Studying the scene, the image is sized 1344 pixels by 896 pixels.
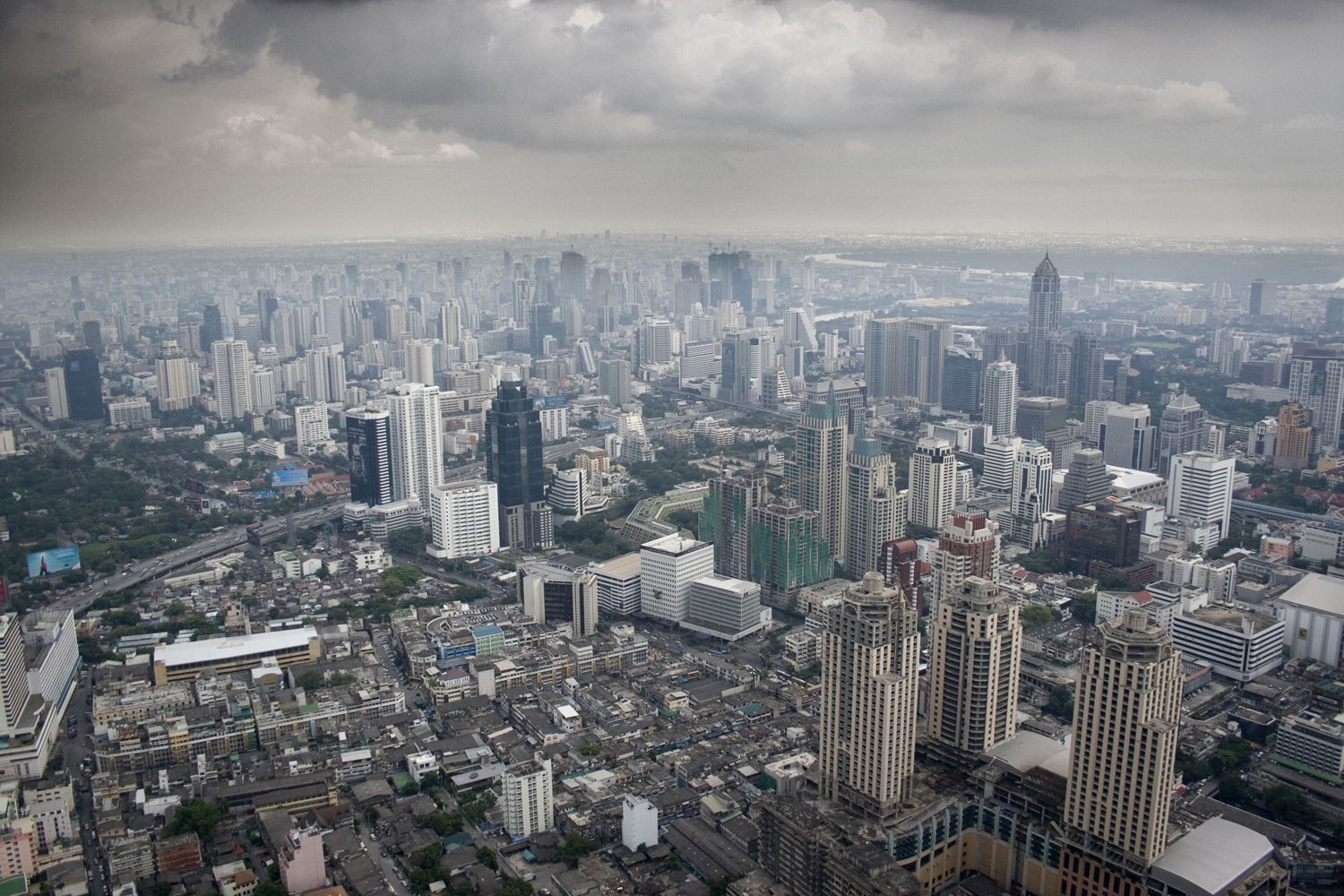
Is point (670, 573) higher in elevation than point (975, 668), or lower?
lower

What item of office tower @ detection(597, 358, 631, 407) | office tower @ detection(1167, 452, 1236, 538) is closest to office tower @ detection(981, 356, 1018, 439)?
office tower @ detection(1167, 452, 1236, 538)

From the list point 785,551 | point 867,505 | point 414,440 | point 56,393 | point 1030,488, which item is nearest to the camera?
point 785,551

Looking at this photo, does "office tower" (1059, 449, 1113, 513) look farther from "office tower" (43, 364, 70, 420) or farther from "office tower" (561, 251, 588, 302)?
"office tower" (43, 364, 70, 420)

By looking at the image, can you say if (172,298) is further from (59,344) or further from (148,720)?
(148,720)

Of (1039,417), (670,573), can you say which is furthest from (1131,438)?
(670,573)

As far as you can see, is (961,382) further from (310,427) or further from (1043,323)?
(310,427)

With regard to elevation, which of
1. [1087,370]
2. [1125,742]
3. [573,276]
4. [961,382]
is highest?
[573,276]

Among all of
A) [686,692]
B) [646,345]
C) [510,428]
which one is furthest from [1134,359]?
[686,692]

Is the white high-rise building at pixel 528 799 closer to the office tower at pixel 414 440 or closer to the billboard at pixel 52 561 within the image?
the billboard at pixel 52 561
